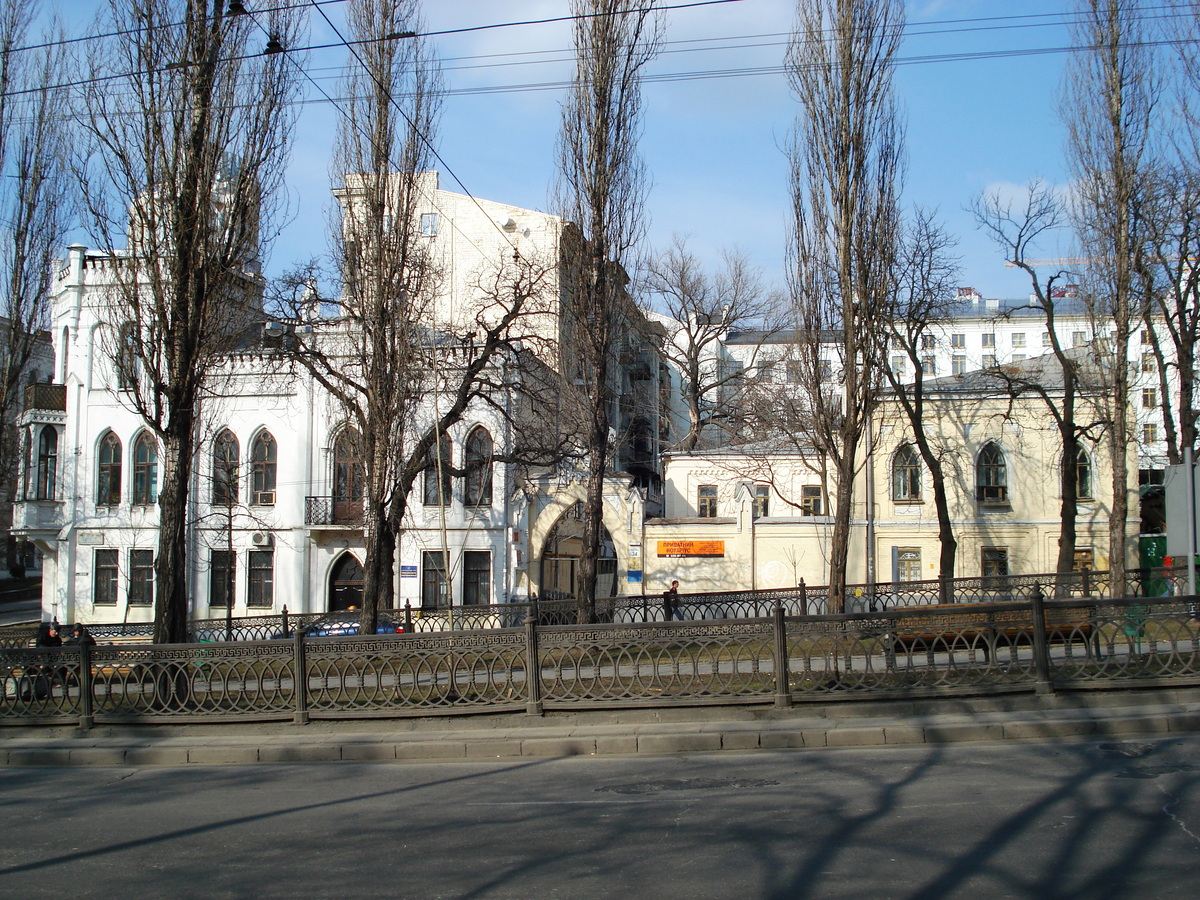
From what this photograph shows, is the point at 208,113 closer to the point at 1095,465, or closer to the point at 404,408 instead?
the point at 404,408

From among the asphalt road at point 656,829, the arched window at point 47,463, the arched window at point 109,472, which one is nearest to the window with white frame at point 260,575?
the arched window at point 109,472

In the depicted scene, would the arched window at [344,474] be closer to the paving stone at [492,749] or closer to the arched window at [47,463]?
the arched window at [47,463]

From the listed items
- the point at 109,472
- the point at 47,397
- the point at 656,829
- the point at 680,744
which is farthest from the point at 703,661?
the point at 47,397

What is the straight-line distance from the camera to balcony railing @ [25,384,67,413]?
32281 mm

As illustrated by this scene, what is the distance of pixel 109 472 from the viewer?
31.9 metres

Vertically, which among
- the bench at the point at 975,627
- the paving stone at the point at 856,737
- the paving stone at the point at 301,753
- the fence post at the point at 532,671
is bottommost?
the paving stone at the point at 301,753

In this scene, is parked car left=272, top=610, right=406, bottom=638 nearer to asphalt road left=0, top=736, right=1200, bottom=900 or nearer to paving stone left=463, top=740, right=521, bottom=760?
paving stone left=463, top=740, right=521, bottom=760

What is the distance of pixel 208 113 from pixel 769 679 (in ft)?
35.7

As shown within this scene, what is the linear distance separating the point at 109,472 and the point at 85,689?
22.4 meters

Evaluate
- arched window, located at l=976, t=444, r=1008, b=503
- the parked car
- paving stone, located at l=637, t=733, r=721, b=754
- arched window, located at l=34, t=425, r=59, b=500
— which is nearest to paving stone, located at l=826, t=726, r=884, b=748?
paving stone, located at l=637, t=733, r=721, b=754

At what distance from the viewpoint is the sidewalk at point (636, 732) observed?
9938 millimetres

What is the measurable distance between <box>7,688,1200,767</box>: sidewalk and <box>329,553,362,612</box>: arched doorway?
18.6 m

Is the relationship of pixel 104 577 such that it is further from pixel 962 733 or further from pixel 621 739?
pixel 962 733

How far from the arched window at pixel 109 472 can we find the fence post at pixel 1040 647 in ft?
95.8
